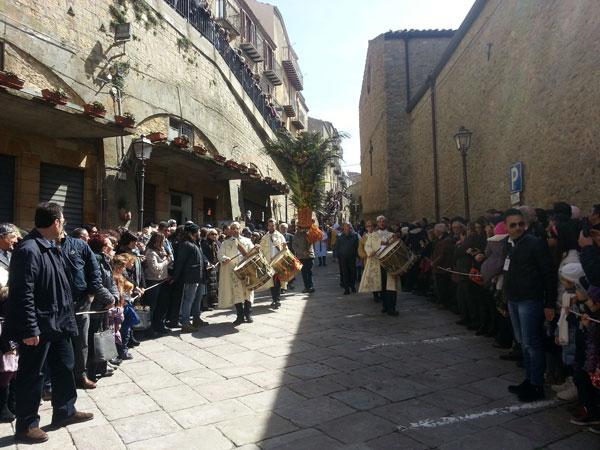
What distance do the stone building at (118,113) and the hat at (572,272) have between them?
26.2 ft

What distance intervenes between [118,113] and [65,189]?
8.64 ft

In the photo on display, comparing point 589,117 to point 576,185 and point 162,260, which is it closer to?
point 576,185

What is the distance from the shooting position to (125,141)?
457 inches

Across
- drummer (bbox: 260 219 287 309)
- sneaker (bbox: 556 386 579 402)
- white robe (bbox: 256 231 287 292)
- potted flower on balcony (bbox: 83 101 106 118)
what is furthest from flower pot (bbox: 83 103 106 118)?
sneaker (bbox: 556 386 579 402)

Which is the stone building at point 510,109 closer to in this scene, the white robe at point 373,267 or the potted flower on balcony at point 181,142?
the white robe at point 373,267

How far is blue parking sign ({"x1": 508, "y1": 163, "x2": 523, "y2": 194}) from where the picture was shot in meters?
9.13

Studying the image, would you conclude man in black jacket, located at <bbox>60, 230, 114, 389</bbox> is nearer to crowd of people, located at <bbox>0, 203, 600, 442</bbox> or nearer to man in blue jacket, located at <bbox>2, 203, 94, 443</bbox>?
crowd of people, located at <bbox>0, 203, 600, 442</bbox>

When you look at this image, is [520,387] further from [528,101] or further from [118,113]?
[118,113]

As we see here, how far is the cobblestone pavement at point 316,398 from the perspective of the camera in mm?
3174

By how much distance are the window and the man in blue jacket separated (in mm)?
10915

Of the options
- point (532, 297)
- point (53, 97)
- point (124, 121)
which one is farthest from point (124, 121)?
point (532, 297)

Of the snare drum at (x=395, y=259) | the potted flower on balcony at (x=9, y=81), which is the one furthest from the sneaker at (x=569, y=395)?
the potted flower on balcony at (x=9, y=81)

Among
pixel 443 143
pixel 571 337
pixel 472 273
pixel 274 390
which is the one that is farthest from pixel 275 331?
pixel 443 143

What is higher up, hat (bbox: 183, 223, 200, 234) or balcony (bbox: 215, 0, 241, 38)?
balcony (bbox: 215, 0, 241, 38)
